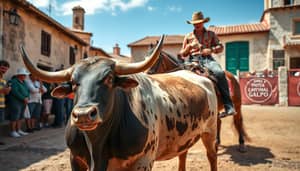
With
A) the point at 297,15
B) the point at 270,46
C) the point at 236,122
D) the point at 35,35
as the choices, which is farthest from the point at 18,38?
the point at 297,15

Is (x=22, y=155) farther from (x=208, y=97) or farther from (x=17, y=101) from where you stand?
(x=208, y=97)

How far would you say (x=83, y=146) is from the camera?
188 centimetres

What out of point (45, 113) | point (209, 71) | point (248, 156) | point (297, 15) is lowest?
point (248, 156)

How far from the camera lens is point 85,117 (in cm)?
154

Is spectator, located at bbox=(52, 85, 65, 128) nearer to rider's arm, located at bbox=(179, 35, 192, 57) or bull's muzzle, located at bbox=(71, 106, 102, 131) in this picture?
rider's arm, located at bbox=(179, 35, 192, 57)

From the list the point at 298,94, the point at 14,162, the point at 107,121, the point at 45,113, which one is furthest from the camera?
the point at 298,94

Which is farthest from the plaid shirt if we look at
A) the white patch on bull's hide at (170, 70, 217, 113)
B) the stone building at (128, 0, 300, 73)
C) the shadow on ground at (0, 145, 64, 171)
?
the stone building at (128, 0, 300, 73)

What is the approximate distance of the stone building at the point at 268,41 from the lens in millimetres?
21234

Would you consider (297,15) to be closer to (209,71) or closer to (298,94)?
(298,94)

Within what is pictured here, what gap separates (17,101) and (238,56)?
2066cm

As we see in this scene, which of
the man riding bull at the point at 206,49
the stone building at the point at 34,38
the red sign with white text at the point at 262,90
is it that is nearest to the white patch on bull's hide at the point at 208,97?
the man riding bull at the point at 206,49

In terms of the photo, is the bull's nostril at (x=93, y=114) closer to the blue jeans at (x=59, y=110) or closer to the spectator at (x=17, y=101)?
the spectator at (x=17, y=101)

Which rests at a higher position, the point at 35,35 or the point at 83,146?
the point at 35,35

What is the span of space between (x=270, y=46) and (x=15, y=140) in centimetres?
2203
